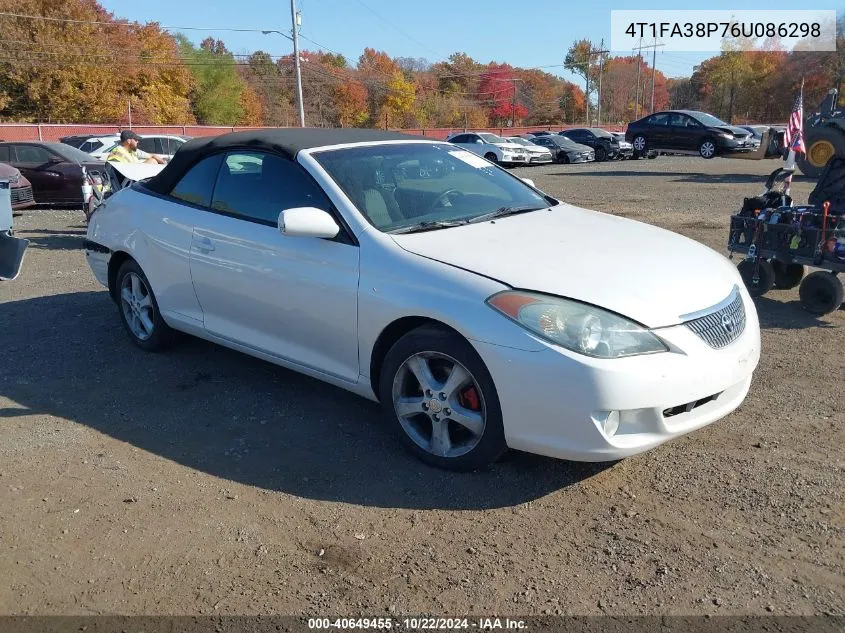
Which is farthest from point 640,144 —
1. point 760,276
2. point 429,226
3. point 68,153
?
point 429,226

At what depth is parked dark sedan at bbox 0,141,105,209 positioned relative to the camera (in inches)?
574

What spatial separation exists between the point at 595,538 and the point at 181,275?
10.5 ft

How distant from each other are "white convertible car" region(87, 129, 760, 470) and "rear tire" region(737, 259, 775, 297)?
2.92 m

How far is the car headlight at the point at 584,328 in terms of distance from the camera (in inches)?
124

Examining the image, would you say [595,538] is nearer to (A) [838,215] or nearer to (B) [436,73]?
(A) [838,215]

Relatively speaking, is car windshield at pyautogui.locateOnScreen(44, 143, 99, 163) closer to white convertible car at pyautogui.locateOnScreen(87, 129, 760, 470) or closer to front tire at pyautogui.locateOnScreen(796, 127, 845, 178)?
white convertible car at pyautogui.locateOnScreen(87, 129, 760, 470)

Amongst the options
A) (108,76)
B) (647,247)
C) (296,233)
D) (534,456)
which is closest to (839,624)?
(534,456)

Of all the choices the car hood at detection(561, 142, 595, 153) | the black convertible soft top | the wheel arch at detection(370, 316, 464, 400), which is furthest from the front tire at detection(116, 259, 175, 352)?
the car hood at detection(561, 142, 595, 153)

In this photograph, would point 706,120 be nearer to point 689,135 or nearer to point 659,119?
point 689,135

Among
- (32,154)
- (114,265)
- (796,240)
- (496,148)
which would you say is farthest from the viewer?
(496,148)

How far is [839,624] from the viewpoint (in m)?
2.53

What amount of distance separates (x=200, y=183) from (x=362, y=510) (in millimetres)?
2699

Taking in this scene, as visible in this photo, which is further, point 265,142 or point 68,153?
point 68,153

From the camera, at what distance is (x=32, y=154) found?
48.3 feet
